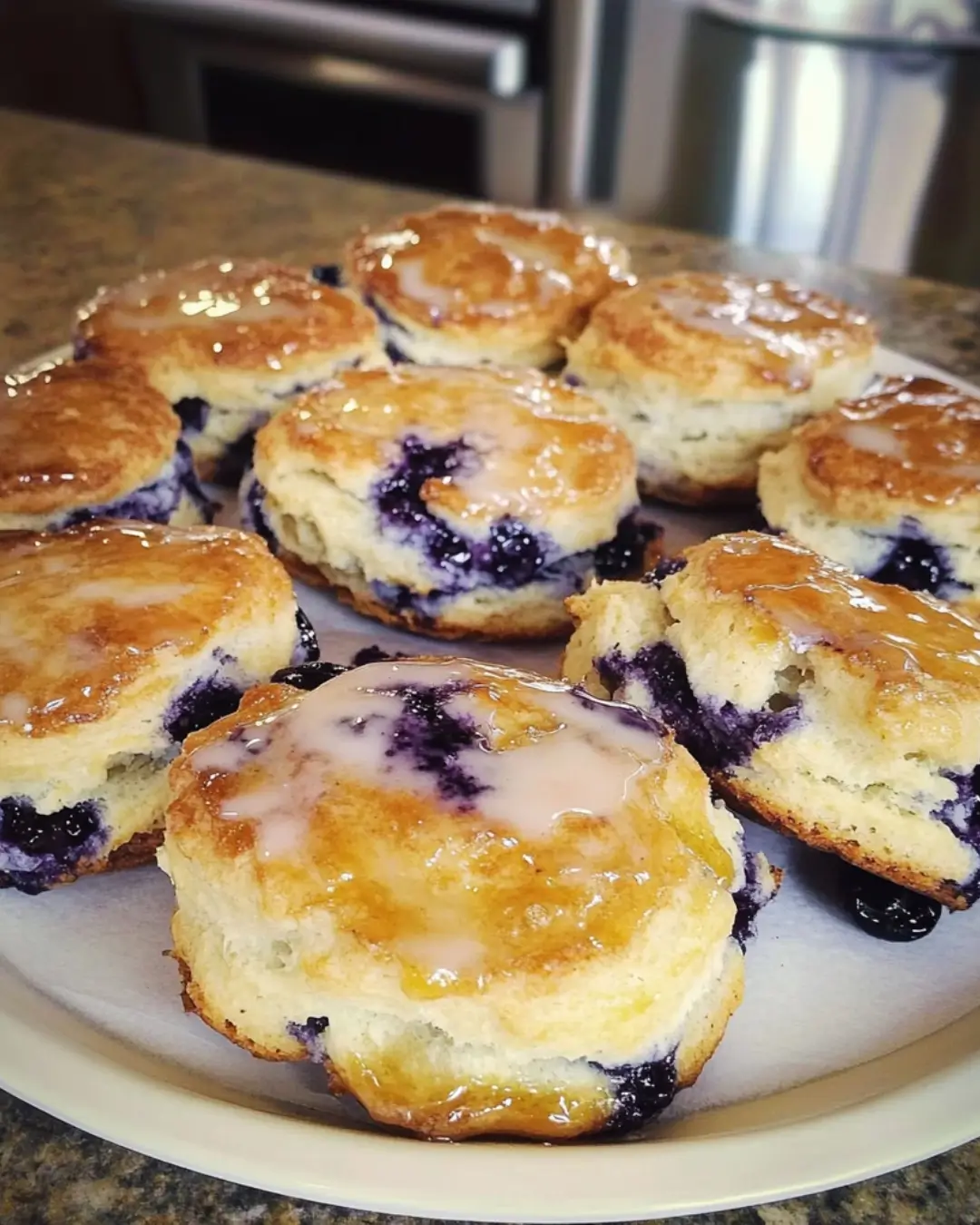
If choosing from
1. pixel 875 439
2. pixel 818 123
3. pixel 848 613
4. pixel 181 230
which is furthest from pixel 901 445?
pixel 818 123

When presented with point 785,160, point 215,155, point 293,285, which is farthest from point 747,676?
point 785,160

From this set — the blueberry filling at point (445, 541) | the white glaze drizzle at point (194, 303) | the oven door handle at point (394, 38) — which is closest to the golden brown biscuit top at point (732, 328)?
the blueberry filling at point (445, 541)

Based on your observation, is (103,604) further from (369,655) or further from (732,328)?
(732,328)

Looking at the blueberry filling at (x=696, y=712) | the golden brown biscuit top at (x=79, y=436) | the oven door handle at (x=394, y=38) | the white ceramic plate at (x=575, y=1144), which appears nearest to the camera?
the white ceramic plate at (x=575, y=1144)

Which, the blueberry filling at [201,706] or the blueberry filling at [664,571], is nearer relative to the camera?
the blueberry filling at [201,706]

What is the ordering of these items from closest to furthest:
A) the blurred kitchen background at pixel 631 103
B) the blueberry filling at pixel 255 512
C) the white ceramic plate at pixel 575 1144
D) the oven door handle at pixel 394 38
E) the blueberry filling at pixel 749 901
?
the white ceramic plate at pixel 575 1144 < the blueberry filling at pixel 749 901 < the blueberry filling at pixel 255 512 < the oven door handle at pixel 394 38 < the blurred kitchen background at pixel 631 103

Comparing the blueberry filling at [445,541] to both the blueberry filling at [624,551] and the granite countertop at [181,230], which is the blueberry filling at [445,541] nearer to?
the blueberry filling at [624,551]
